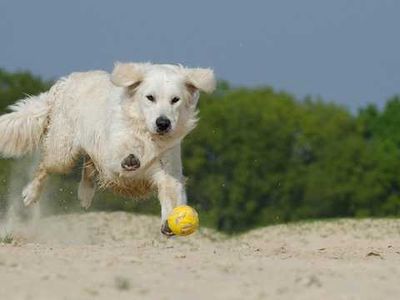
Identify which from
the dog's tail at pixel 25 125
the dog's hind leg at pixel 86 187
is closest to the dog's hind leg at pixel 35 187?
the dog's tail at pixel 25 125

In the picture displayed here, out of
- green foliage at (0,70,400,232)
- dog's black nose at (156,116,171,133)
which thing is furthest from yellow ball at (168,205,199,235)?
green foliage at (0,70,400,232)

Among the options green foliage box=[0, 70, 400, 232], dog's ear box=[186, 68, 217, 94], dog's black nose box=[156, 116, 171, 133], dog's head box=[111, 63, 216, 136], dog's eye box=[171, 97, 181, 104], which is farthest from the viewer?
green foliage box=[0, 70, 400, 232]

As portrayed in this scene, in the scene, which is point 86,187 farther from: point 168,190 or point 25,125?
point 168,190

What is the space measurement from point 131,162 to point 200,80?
1255 millimetres

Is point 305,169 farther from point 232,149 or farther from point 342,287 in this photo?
point 342,287

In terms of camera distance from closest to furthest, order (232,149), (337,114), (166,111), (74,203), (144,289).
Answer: (144,289) → (166,111) → (74,203) → (232,149) → (337,114)

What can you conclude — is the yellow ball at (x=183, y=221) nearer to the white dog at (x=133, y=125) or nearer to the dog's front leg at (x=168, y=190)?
the white dog at (x=133, y=125)

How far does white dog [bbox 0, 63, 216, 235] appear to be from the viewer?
12.8 m

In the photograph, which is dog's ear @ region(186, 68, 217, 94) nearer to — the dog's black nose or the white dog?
the white dog

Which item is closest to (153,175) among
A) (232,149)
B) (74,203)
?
(74,203)

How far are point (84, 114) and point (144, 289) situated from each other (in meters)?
6.14

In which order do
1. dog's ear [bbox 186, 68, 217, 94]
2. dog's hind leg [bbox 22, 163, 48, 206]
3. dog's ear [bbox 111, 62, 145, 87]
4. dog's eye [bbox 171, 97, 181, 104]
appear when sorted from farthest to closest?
dog's hind leg [bbox 22, 163, 48, 206]
dog's ear [bbox 186, 68, 217, 94]
dog's ear [bbox 111, 62, 145, 87]
dog's eye [bbox 171, 97, 181, 104]

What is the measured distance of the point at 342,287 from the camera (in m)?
8.78

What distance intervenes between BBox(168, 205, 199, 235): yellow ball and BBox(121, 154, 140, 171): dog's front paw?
1003 mm
